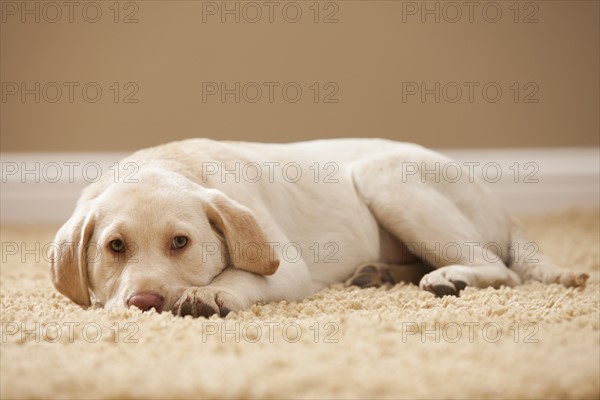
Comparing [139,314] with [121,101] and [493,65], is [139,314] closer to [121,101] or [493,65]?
[121,101]

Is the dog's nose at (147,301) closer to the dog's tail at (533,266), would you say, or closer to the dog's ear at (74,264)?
the dog's ear at (74,264)

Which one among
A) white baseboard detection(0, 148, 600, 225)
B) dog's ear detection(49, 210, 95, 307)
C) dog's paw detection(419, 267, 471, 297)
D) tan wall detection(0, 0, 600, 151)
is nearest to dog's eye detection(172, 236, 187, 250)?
dog's ear detection(49, 210, 95, 307)

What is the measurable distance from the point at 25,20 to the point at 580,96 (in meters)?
3.97

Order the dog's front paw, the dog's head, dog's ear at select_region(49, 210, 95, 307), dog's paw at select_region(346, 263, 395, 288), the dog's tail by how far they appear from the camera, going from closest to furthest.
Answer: the dog's front paw, the dog's head, dog's ear at select_region(49, 210, 95, 307), the dog's tail, dog's paw at select_region(346, 263, 395, 288)

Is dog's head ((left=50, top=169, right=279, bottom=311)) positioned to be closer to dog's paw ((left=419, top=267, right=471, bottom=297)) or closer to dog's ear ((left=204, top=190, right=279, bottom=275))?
dog's ear ((left=204, top=190, right=279, bottom=275))

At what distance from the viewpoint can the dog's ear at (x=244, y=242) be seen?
258 cm

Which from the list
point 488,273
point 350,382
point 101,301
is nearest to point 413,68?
point 488,273

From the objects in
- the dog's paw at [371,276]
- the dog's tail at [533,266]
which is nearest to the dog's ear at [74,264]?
the dog's paw at [371,276]

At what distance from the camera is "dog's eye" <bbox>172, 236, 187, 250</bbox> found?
8.13 ft

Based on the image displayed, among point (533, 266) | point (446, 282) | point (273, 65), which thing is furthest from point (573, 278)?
point (273, 65)

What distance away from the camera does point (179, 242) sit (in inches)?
98.0

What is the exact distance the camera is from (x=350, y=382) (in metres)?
1.64

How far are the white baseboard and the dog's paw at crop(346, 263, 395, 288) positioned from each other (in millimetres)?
2281

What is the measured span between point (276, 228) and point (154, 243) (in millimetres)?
604
